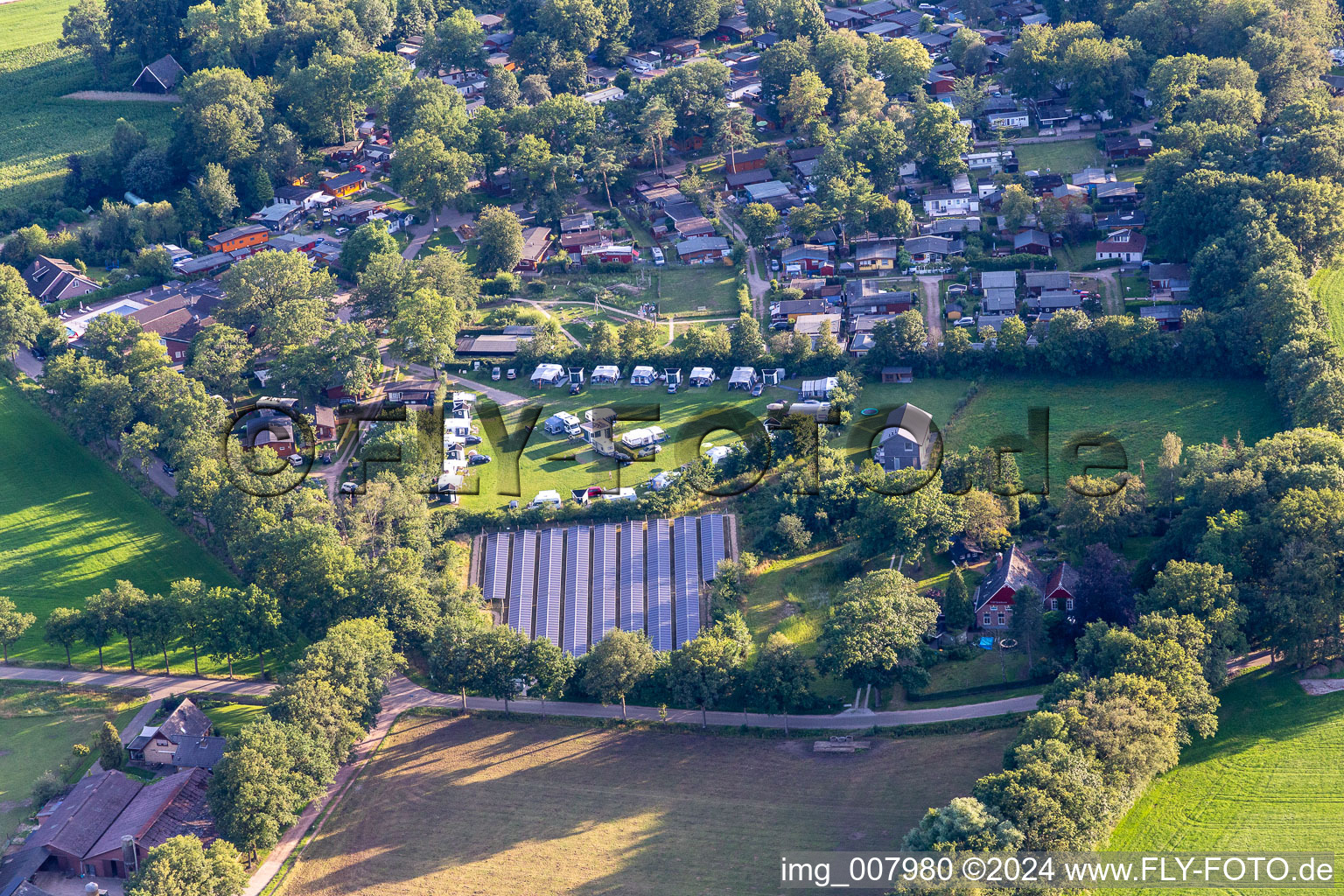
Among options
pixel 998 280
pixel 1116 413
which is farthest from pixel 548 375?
pixel 1116 413

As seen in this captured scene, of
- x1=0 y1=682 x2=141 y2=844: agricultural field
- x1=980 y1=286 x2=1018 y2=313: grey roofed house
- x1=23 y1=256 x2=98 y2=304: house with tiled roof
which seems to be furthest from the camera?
x1=23 y1=256 x2=98 y2=304: house with tiled roof

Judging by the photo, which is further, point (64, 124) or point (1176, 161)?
point (64, 124)

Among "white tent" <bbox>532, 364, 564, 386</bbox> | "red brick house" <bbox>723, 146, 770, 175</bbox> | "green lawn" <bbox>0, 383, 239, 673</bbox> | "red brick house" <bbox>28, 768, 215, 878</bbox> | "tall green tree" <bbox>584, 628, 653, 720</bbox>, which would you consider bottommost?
"red brick house" <bbox>28, 768, 215, 878</bbox>

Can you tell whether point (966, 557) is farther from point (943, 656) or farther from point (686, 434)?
point (686, 434)

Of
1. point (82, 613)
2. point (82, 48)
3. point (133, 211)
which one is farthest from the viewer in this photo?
point (82, 48)

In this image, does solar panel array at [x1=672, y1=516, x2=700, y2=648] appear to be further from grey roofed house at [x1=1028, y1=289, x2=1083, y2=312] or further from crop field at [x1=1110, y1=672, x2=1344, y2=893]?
grey roofed house at [x1=1028, y1=289, x2=1083, y2=312]

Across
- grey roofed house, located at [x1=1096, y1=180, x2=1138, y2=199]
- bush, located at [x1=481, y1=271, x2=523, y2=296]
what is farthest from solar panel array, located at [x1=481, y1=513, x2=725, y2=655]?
grey roofed house, located at [x1=1096, y1=180, x2=1138, y2=199]

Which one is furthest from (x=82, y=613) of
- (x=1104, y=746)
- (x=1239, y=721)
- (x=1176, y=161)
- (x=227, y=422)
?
(x=1176, y=161)
